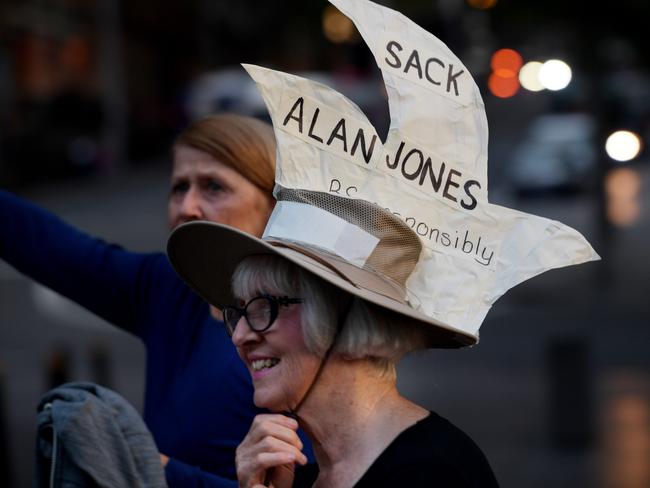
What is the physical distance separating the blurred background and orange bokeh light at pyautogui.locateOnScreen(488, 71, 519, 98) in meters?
0.05

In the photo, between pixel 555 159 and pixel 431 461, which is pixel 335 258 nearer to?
pixel 431 461

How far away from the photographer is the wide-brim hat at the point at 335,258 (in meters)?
2.41

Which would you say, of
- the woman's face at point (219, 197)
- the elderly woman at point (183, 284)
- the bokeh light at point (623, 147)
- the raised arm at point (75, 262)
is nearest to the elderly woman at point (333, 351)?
the elderly woman at point (183, 284)

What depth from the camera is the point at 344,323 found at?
248 cm

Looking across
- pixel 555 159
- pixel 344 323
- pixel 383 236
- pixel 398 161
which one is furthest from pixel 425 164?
pixel 555 159

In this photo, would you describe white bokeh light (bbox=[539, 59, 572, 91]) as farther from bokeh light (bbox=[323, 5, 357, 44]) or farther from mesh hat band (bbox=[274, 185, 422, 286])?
bokeh light (bbox=[323, 5, 357, 44])

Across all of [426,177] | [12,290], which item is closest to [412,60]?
[426,177]

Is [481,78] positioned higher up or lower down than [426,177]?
higher up

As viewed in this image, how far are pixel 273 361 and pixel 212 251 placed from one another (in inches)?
13.3

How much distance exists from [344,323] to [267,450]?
0.96ft

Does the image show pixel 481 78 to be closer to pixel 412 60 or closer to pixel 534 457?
pixel 534 457

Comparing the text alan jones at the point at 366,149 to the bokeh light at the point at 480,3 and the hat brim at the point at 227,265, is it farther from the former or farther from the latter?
the bokeh light at the point at 480,3

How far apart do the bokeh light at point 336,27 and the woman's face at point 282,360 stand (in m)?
42.9

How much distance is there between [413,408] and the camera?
8.21 feet
